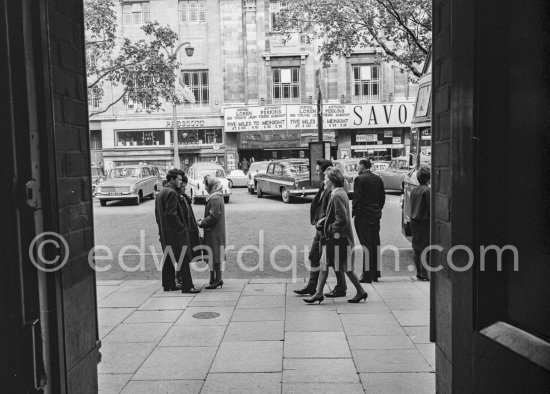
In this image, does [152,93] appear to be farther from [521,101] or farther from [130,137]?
[521,101]

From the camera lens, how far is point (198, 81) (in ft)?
117

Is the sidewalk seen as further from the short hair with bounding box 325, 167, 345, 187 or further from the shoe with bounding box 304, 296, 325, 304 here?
the short hair with bounding box 325, 167, 345, 187

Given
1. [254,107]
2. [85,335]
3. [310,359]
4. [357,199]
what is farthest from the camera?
[254,107]

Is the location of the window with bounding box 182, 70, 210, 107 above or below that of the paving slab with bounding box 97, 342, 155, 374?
above

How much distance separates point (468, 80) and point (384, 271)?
7807mm

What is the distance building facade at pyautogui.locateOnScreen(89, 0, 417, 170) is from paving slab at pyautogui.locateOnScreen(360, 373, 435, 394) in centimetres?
2975

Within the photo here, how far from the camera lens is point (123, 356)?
5223 millimetres

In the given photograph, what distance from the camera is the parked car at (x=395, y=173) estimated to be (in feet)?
74.9

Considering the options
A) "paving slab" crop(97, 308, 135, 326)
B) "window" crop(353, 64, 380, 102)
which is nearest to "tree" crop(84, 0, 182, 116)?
"paving slab" crop(97, 308, 135, 326)

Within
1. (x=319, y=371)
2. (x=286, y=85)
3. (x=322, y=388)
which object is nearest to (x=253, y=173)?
(x=286, y=85)

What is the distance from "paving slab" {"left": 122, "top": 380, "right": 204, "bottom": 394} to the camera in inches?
171

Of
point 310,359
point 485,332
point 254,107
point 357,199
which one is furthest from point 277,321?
point 254,107

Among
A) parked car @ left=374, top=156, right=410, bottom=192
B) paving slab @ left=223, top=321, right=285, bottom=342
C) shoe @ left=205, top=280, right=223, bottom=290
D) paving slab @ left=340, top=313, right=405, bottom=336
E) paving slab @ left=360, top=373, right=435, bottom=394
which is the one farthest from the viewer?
parked car @ left=374, top=156, right=410, bottom=192

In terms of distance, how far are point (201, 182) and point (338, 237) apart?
51.6 feet
